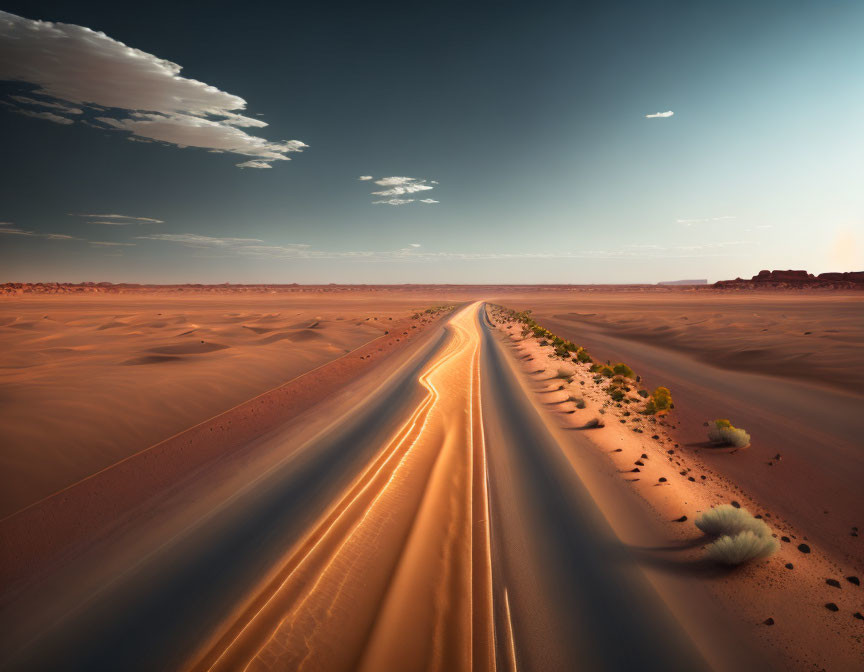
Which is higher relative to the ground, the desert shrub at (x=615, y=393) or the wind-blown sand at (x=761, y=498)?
the desert shrub at (x=615, y=393)

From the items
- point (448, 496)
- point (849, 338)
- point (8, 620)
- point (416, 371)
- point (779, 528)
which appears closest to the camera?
point (8, 620)

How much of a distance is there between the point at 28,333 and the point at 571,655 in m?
31.6

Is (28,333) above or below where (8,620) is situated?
above

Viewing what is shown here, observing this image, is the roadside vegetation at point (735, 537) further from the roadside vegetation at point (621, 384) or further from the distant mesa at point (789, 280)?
the distant mesa at point (789, 280)

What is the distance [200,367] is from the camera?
14.1 m

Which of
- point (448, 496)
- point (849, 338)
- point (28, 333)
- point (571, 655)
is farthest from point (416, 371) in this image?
point (28, 333)

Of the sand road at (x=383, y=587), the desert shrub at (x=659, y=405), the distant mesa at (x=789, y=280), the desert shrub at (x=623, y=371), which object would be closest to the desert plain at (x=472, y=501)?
the sand road at (x=383, y=587)

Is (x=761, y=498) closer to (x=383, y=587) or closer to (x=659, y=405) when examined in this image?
(x=659, y=405)

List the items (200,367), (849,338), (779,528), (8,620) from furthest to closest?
(849,338) < (200,367) < (779,528) < (8,620)

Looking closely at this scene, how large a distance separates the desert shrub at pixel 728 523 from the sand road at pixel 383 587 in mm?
1346

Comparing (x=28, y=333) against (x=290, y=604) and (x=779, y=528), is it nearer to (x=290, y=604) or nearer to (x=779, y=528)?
(x=290, y=604)

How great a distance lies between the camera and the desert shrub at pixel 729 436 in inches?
321

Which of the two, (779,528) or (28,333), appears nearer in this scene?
(779,528)

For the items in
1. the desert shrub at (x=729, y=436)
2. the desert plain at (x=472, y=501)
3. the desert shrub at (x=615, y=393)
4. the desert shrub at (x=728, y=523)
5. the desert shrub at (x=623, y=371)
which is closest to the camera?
the desert plain at (x=472, y=501)
